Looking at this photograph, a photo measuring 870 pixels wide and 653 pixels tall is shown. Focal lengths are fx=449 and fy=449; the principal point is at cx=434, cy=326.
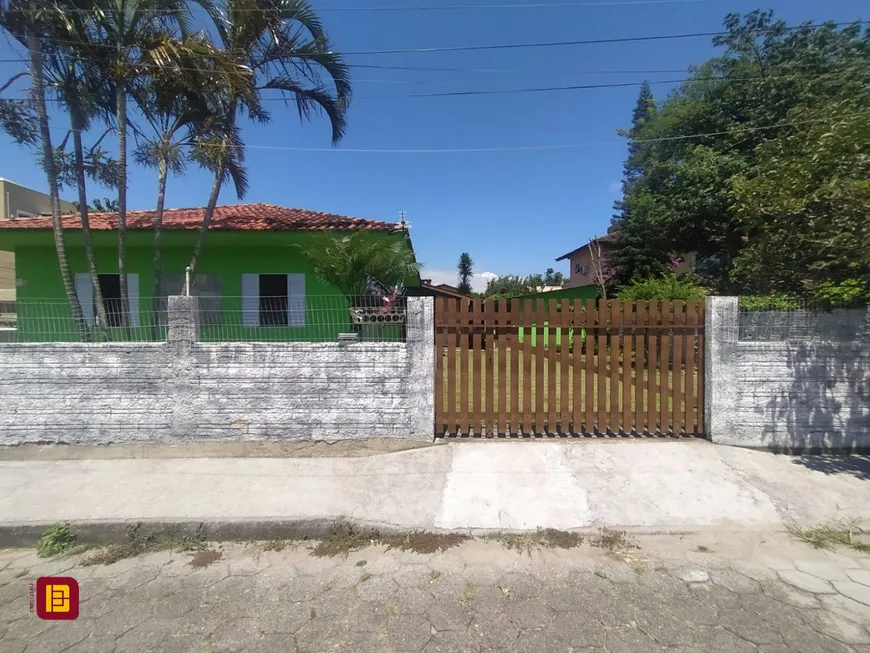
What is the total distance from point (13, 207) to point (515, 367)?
2693cm

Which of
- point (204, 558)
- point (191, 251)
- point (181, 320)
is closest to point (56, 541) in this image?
point (204, 558)

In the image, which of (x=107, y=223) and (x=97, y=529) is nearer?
(x=97, y=529)

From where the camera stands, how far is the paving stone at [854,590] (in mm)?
2812

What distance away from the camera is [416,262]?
8602 mm

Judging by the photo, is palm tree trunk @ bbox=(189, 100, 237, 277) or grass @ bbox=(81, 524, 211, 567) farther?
palm tree trunk @ bbox=(189, 100, 237, 277)

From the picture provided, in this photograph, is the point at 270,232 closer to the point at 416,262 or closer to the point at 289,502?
the point at 416,262

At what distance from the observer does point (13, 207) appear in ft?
69.5

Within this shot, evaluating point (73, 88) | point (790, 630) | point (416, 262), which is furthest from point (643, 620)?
point (73, 88)

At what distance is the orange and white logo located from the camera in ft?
9.03

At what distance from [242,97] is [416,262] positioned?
4.04 m

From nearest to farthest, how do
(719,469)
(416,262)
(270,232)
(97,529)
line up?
(97,529) < (719,469) < (416,262) < (270,232)

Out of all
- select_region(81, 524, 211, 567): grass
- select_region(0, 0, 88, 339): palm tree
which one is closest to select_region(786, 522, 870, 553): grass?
select_region(81, 524, 211, 567): grass

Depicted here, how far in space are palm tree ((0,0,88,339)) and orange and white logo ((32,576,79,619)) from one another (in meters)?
3.94

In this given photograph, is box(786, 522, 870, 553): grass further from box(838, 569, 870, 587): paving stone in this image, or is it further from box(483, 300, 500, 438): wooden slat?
box(483, 300, 500, 438): wooden slat
